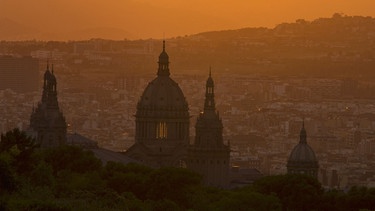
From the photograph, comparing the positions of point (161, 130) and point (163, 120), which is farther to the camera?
point (161, 130)

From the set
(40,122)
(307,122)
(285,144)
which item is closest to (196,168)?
(40,122)

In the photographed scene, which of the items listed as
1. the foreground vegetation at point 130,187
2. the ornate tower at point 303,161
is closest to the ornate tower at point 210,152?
the ornate tower at point 303,161

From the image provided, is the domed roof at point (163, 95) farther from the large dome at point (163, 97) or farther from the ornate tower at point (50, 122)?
the ornate tower at point (50, 122)

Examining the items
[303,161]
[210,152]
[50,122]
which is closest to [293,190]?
[303,161]

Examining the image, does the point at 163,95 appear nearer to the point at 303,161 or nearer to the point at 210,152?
the point at 210,152

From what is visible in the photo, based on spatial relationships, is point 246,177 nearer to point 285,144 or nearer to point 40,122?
point 40,122

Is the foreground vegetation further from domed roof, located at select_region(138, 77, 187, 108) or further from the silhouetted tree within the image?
domed roof, located at select_region(138, 77, 187, 108)
